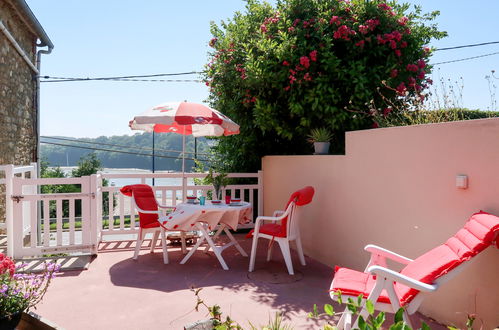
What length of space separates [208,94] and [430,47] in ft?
12.5

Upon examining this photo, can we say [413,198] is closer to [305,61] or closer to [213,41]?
[305,61]

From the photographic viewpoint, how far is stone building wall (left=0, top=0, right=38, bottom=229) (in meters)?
6.92

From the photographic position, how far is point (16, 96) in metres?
7.78

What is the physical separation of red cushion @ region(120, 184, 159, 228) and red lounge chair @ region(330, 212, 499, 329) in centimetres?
308

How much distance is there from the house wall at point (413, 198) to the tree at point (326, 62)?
949 millimetres

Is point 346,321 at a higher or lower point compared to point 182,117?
lower

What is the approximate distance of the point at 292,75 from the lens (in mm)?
5539

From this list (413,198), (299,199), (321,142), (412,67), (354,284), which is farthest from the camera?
(412,67)

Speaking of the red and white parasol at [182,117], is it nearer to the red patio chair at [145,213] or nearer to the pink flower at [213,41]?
the red patio chair at [145,213]

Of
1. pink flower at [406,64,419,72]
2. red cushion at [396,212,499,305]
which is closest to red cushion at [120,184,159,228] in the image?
red cushion at [396,212,499,305]

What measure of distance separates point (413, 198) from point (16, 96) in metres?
7.60

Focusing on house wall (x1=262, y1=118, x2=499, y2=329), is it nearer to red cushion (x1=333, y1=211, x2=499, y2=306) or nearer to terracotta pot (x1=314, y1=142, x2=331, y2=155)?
terracotta pot (x1=314, y1=142, x2=331, y2=155)

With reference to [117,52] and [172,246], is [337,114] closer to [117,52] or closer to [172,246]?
[172,246]

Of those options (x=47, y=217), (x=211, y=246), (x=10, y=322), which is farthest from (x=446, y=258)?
(x=47, y=217)
